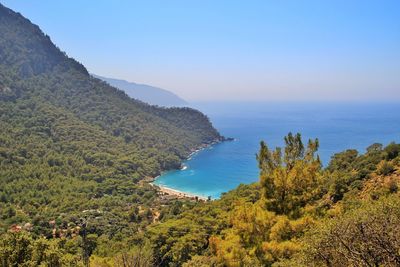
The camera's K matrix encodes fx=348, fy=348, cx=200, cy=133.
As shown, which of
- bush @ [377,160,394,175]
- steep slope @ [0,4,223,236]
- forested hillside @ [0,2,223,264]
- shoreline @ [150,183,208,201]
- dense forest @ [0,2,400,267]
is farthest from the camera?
shoreline @ [150,183,208,201]

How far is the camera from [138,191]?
62.1 meters

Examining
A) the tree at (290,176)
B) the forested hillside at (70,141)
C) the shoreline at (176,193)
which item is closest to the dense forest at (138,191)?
the tree at (290,176)

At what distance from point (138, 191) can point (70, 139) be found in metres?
28.3

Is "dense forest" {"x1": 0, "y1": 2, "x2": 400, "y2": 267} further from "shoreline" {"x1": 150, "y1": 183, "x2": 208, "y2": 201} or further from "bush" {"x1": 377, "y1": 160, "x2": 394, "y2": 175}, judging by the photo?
"shoreline" {"x1": 150, "y1": 183, "x2": 208, "y2": 201}

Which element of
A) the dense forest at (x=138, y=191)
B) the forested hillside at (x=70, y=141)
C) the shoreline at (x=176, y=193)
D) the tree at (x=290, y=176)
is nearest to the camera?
the dense forest at (x=138, y=191)

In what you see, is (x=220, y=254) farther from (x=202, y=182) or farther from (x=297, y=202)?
(x=202, y=182)

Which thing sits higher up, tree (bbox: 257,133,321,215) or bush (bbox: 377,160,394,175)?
tree (bbox: 257,133,321,215)

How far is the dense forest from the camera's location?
35.8 feet

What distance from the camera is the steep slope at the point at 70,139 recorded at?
50781mm

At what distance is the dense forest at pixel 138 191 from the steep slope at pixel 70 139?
0.32 metres

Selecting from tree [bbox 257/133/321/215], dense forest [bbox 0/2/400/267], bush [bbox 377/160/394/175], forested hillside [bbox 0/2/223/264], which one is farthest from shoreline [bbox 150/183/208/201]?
tree [bbox 257/133/321/215]

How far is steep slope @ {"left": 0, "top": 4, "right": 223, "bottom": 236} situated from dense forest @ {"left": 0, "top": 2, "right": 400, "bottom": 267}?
12.7 inches

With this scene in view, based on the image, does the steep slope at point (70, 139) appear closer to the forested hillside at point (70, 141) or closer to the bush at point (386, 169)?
the forested hillside at point (70, 141)

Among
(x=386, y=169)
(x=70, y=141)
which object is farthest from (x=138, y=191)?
(x=386, y=169)
